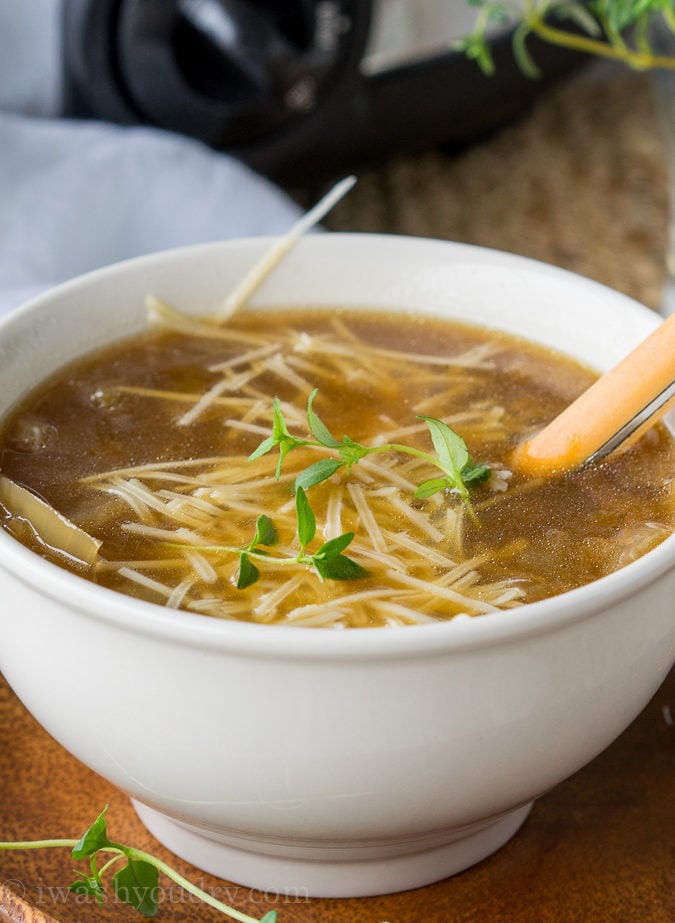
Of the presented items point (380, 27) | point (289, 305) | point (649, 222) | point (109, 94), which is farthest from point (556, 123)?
point (289, 305)

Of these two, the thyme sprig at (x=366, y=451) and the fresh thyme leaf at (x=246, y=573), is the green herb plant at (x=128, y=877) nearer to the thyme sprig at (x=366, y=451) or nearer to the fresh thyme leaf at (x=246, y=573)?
the fresh thyme leaf at (x=246, y=573)

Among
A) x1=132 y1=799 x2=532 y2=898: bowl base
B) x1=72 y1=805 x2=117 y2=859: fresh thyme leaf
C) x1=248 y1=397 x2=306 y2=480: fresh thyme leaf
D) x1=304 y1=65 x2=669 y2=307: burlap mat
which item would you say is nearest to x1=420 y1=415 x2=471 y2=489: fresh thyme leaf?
x1=248 y1=397 x2=306 y2=480: fresh thyme leaf

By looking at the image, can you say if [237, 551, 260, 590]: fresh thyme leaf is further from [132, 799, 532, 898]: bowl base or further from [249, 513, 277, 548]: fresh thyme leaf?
[132, 799, 532, 898]: bowl base

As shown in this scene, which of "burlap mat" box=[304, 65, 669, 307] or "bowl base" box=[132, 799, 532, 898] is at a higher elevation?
"bowl base" box=[132, 799, 532, 898]

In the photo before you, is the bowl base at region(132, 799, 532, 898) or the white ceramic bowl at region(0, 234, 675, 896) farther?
the bowl base at region(132, 799, 532, 898)

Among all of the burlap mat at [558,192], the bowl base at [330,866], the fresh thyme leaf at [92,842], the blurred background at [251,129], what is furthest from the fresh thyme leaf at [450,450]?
the burlap mat at [558,192]

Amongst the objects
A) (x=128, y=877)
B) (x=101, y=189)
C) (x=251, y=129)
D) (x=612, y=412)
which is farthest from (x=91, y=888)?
(x=251, y=129)
